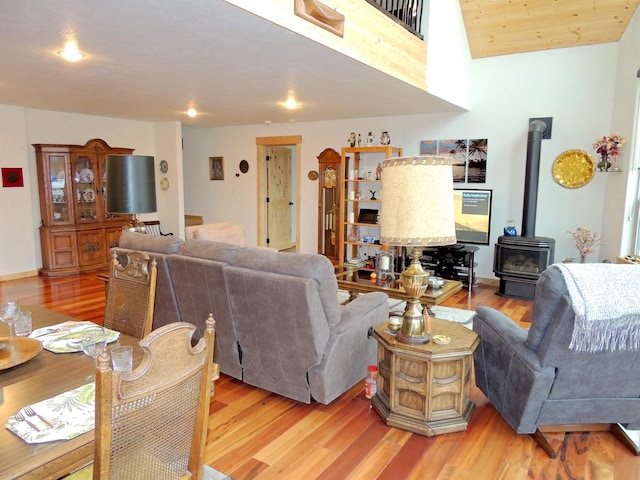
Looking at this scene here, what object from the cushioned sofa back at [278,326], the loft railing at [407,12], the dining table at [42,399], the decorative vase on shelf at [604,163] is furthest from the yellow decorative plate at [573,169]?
the dining table at [42,399]

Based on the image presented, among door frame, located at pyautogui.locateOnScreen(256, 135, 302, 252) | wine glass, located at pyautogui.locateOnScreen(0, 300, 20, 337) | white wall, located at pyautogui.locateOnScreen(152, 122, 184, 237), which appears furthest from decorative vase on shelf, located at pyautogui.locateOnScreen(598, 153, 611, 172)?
white wall, located at pyautogui.locateOnScreen(152, 122, 184, 237)

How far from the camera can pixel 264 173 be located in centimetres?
862

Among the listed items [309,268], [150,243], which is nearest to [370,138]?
[150,243]

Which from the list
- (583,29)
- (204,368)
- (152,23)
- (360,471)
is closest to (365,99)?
(583,29)

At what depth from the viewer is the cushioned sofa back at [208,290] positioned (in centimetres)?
300

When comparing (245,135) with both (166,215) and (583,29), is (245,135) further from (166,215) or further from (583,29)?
(583,29)

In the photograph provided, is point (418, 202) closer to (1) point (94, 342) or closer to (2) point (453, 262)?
(1) point (94, 342)

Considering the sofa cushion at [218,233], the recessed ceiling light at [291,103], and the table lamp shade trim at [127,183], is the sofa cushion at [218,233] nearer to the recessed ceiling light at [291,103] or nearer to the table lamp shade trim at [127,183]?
the recessed ceiling light at [291,103]

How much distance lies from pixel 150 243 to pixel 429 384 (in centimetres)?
235

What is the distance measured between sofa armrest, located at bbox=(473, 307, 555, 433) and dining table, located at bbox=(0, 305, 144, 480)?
197cm

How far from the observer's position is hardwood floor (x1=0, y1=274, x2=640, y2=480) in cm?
231

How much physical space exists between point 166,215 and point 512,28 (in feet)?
21.2

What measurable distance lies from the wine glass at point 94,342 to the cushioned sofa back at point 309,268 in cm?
96

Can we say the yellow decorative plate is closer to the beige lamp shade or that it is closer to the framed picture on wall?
the beige lamp shade
